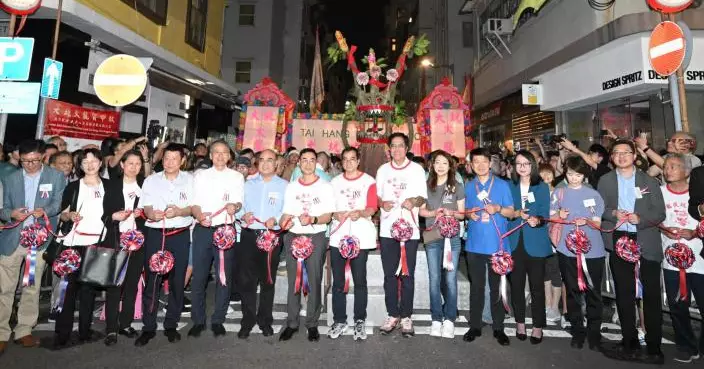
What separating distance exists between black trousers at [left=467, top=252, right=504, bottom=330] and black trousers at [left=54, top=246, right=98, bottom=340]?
14.7ft

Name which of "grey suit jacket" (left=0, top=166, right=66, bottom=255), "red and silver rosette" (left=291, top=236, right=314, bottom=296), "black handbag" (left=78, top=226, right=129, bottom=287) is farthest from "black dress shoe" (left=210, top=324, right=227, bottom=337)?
"grey suit jacket" (left=0, top=166, right=66, bottom=255)

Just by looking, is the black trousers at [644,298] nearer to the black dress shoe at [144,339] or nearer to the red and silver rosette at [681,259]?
the red and silver rosette at [681,259]

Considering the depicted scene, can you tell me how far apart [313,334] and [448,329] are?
167cm

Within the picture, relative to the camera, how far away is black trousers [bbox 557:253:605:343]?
4.09 metres

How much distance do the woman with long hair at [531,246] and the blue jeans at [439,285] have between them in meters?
0.72

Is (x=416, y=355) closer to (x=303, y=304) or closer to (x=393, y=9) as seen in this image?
(x=303, y=304)

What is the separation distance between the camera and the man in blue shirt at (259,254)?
4.50m

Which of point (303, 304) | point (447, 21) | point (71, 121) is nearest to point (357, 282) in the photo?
point (303, 304)

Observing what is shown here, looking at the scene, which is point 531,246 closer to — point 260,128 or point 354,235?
point 354,235

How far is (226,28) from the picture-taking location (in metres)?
22.2

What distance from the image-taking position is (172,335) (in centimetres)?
429

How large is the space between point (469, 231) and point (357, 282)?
5.11ft

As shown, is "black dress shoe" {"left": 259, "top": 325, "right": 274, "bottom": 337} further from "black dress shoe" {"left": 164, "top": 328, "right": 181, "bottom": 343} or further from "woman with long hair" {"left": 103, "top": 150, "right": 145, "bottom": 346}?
"woman with long hair" {"left": 103, "top": 150, "right": 145, "bottom": 346}

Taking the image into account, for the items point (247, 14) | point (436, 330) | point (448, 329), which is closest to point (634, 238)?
point (448, 329)
